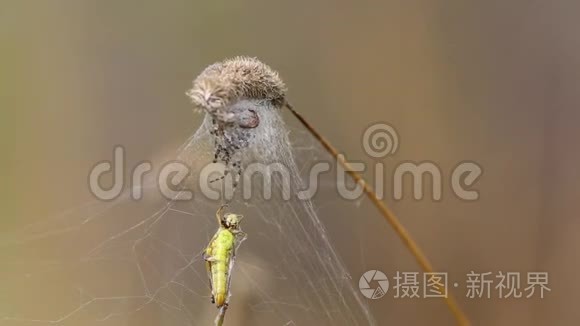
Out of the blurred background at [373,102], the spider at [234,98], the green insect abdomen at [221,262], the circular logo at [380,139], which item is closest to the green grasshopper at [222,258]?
the green insect abdomen at [221,262]

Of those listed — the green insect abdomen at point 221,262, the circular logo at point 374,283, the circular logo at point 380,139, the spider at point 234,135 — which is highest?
the circular logo at point 380,139

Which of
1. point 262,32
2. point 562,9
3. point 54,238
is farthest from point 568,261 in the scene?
point 54,238

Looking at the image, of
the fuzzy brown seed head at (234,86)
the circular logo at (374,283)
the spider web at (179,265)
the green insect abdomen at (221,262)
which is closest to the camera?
the fuzzy brown seed head at (234,86)

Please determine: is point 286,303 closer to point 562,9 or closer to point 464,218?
point 464,218

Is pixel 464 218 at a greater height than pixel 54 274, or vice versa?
pixel 464 218

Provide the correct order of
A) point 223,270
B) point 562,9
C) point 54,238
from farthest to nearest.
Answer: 1. point 562,9
2. point 54,238
3. point 223,270

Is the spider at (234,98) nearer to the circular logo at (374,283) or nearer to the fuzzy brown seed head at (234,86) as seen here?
the fuzzy brown seed head at (234,86)
